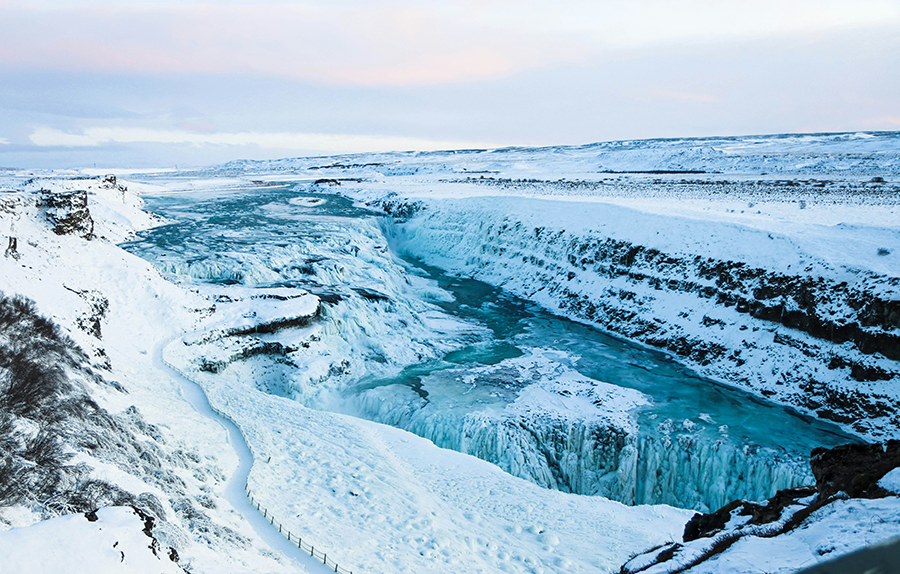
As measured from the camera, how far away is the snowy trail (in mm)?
11758

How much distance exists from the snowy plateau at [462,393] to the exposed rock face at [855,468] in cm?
9

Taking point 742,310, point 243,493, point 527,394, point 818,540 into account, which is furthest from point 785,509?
point 742,310

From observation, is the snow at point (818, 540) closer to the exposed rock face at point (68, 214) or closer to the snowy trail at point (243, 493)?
the snowy trail at point (243, 493)

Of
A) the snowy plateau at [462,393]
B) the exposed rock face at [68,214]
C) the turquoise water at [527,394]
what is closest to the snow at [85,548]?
the snowy plateau at [462,393]

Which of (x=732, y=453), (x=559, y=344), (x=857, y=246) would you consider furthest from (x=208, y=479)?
(x=857, y=246)

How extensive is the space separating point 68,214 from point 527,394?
80.0ft

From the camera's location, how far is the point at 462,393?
23469mm

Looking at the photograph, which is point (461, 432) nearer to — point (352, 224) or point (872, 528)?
point (872, 528)

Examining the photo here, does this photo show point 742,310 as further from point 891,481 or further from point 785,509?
point 891,481

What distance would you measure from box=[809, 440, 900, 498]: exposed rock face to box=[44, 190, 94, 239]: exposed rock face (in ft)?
104

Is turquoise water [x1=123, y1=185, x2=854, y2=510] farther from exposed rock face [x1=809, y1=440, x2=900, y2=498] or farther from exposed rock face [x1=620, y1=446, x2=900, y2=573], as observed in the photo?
exposed rock face [x1=620, y1=446, x2=900, y2=573]

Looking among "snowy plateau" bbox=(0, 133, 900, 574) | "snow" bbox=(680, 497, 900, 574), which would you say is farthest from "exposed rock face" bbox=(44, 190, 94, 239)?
"snow" bbox=(680, 497, 900, 574)

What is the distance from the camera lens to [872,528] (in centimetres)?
710

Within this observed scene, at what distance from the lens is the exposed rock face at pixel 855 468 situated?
8617 millimetres
